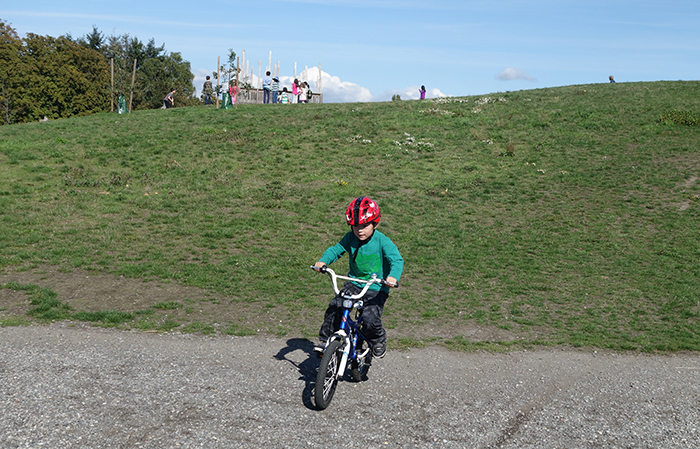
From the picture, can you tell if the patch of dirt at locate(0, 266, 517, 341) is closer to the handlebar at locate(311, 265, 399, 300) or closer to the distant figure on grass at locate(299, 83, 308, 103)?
the handlebar at locate(311, 265, 399, 300)

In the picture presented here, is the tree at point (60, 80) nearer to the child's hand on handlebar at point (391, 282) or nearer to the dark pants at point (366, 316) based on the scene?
the dark pants at point (366, 316)

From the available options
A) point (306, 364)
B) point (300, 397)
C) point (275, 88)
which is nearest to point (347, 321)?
point (300, 397)

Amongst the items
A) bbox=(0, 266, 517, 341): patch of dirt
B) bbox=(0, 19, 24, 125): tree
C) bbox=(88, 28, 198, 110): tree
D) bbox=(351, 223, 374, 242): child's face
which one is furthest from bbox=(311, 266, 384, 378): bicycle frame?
bbox=(88, 28, 198, 110): tree

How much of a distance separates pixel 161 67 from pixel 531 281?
85.7 meters

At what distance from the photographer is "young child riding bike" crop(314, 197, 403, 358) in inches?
242

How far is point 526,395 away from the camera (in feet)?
21.5

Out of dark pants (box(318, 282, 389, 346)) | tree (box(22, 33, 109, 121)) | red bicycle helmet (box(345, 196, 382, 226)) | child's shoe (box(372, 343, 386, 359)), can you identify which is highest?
tree (box(22, 33, 109, 121))

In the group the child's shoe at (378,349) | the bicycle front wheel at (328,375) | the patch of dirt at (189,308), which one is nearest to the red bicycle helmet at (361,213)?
the bicycle front wheel at (328,375)

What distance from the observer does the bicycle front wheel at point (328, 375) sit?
17.8 feet

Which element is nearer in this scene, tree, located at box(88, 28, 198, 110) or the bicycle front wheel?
the bicycle front wheel

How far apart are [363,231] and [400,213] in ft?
36.8

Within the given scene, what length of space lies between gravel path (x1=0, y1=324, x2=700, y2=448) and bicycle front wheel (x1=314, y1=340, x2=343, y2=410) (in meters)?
0.18

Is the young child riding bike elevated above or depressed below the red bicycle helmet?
below

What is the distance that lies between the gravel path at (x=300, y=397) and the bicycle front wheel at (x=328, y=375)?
0.18m
